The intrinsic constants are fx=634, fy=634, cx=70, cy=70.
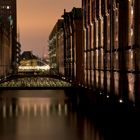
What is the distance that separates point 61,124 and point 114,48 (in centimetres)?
946

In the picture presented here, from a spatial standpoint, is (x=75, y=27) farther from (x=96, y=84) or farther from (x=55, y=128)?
(x=55, y=128)

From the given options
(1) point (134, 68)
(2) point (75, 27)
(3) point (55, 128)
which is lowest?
(3) point (55, 128)

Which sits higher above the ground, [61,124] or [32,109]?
[32,109]

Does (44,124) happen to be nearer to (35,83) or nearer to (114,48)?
(114,48)

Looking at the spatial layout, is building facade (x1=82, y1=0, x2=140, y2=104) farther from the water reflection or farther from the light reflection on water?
the water reflection

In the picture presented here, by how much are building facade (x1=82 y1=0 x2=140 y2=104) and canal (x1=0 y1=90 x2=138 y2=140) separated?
9.03ft

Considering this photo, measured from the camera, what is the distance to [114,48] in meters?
64.8

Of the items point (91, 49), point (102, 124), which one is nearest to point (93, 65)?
point (91, 49)

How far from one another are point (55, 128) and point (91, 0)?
33934mm

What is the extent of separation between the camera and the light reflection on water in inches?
2087

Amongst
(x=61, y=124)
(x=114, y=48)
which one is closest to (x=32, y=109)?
(x=61, y=124)

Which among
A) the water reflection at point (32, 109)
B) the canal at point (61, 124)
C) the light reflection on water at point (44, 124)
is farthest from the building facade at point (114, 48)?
the water reflection at point (32, 109)

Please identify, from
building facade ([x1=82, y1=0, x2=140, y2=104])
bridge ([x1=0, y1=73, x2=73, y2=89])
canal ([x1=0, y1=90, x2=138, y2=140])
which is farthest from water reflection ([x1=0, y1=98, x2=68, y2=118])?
bridge ([x1=0, y1=73, x2=73, y2=89])

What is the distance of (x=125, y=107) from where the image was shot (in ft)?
183
